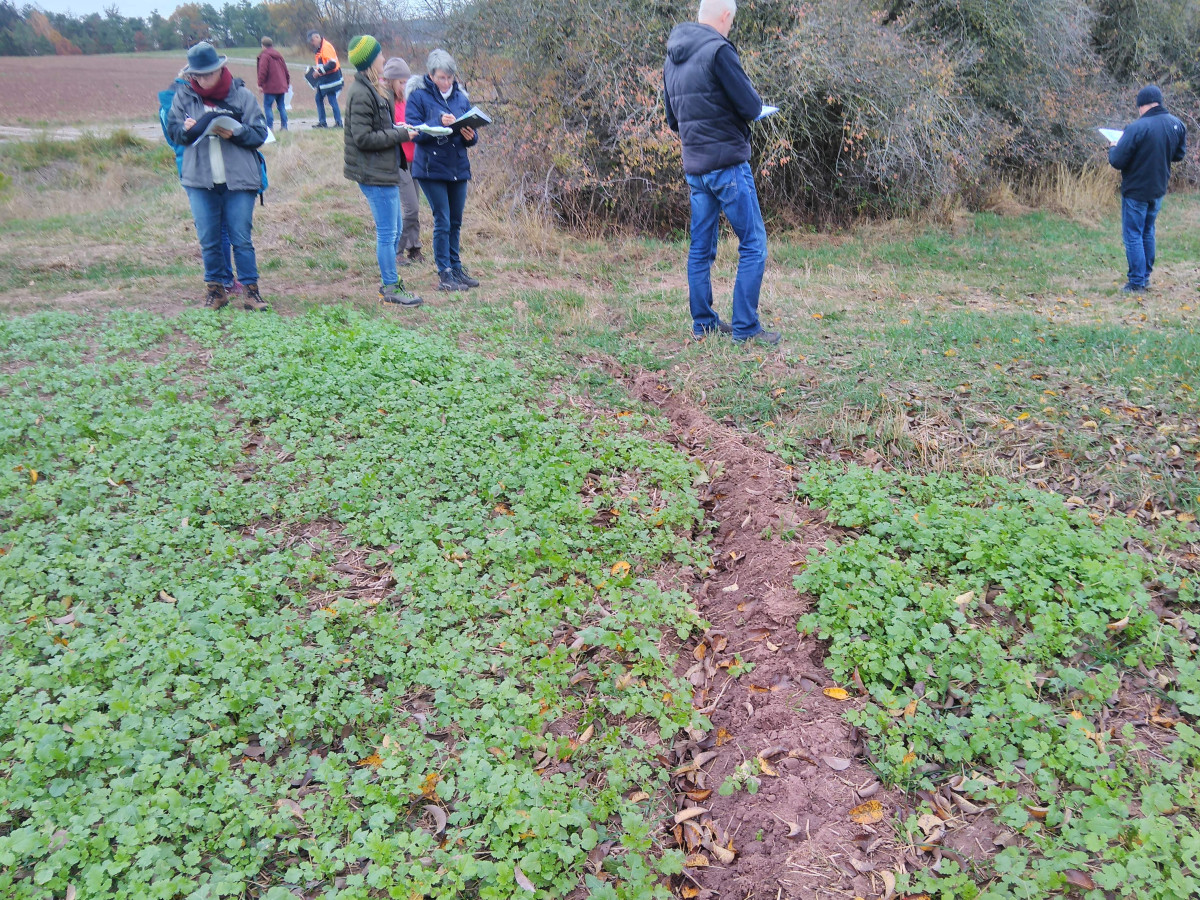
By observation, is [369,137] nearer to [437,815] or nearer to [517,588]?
[517,588]

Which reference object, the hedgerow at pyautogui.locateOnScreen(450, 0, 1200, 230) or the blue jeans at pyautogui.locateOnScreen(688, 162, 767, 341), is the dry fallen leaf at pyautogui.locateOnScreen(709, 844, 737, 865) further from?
the hedgerow at pyautogui.locateOnScreen(450, 0, 1200, 230)

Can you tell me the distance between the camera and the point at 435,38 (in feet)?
40.1

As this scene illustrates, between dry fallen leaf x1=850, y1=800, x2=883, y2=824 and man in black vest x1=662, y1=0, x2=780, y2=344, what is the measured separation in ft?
13.1

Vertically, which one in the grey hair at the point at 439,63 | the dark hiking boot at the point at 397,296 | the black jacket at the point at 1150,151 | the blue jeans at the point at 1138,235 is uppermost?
the grey hair at the point at 439,63

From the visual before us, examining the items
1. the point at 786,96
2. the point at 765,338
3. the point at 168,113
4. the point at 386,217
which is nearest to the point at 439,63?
the point at 386,217

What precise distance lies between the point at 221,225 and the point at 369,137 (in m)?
1.44

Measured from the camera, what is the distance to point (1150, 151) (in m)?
7.88

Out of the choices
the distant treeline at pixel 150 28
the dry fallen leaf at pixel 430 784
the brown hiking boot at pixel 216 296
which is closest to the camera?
the dry fallen leaf at pixel 430 784

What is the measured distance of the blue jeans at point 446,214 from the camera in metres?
7.02

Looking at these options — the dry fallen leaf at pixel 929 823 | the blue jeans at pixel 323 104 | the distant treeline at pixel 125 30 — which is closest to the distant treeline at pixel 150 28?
the distant treeline at pixel 125 30

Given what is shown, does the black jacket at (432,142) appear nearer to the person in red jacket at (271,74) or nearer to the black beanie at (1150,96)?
the black beanie at (1150,96)

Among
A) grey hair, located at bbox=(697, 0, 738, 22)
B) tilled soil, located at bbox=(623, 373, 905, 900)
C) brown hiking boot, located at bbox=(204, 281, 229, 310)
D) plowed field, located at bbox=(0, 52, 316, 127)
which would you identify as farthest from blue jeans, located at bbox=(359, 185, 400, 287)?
plowed field, located at bbox=(0, 52, 316, 127)

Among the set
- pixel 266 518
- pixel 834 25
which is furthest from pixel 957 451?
pixel 834 25

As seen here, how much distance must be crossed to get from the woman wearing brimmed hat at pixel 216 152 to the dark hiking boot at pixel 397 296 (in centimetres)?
113
